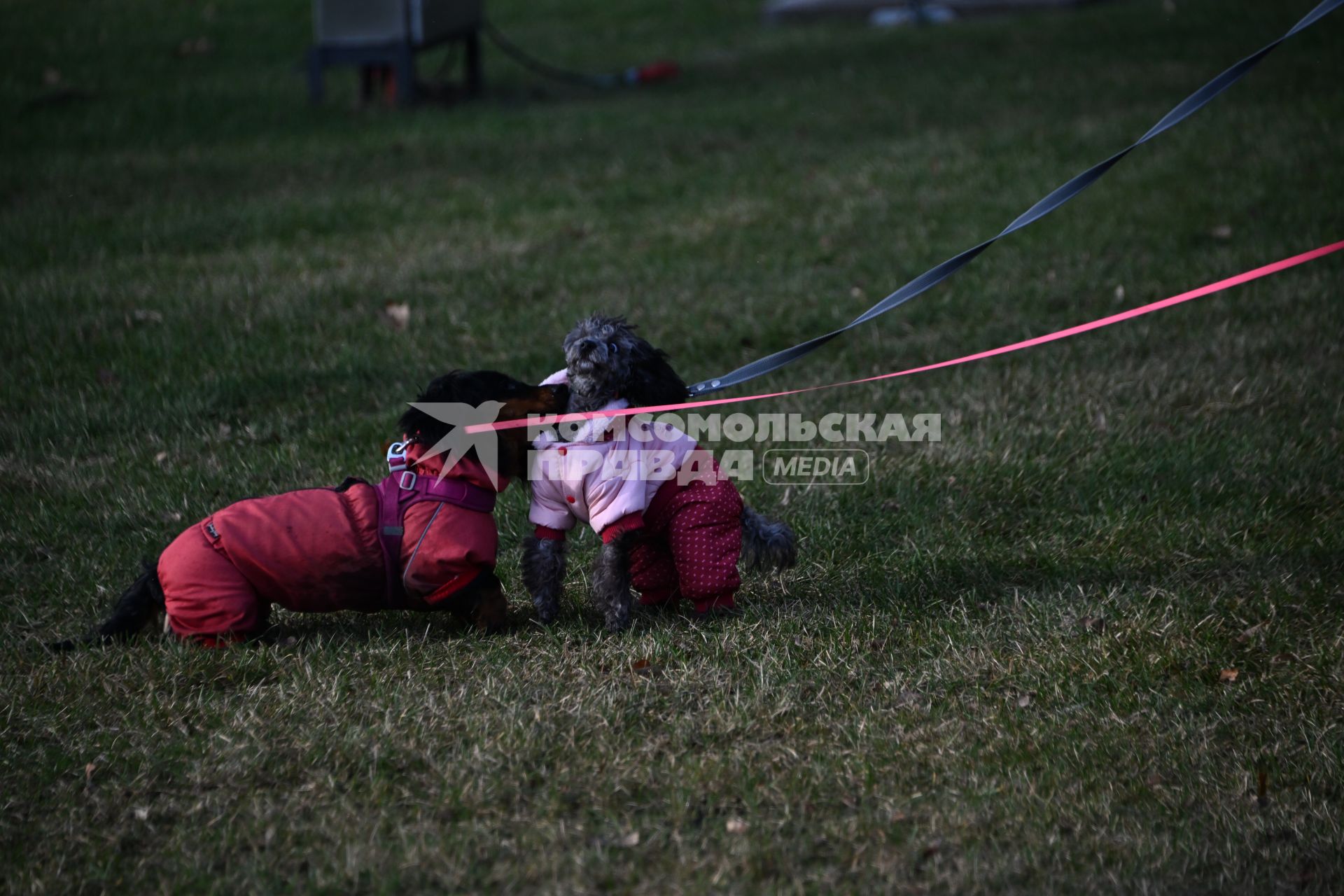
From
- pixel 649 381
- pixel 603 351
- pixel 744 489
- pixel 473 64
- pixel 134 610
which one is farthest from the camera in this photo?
pixel 473 64

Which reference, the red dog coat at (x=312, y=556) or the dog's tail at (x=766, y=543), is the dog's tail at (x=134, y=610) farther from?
the dog's tail at (x=766, y=543)

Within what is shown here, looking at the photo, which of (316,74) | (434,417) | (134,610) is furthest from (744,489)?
(316,74)

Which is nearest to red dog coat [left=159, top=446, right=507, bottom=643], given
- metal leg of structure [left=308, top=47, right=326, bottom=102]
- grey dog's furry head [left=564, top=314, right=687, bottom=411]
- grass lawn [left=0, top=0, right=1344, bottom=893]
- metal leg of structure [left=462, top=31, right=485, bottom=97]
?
grass lawn [left=0, top=0, right=1344, bottom=893]

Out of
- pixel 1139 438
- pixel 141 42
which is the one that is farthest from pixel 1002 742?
pixel 141 42

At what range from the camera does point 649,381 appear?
396 centimetres

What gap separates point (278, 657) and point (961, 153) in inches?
310

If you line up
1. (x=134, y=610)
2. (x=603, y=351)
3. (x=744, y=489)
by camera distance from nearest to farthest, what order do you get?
(x=603, y=351)
(x=134, y=610)
(x=744, y=489)

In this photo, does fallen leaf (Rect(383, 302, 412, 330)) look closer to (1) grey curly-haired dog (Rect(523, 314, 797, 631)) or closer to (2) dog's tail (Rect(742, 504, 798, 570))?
(1) grey curly-haired dog (Rect(523, 314, 797, 631))

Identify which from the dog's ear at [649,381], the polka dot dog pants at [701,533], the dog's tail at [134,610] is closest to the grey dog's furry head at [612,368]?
the dog's ear at [649,381]

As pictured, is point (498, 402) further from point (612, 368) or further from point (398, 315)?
point (398, 315)

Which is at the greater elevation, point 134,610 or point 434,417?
point 434,417

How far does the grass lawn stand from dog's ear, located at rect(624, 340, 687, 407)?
80cm

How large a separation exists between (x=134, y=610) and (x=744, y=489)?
2483 mm

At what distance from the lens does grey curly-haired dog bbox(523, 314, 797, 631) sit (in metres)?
3.92
